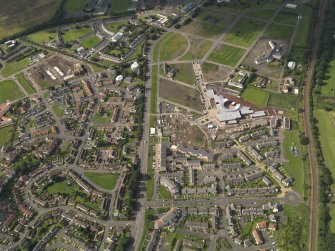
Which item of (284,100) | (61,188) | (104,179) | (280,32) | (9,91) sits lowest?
(61,188)

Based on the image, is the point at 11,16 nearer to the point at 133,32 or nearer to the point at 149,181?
the point at 133,32

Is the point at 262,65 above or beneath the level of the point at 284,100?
above

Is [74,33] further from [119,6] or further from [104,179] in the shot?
[104,179]

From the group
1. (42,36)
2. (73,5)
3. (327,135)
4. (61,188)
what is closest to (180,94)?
(327,135)

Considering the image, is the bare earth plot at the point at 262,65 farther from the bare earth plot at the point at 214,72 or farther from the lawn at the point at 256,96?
the lawn at the point at 256,96

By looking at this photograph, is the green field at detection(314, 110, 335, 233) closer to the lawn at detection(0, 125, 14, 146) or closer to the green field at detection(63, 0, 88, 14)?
the lawn at detection(0, 125, 14, 146)

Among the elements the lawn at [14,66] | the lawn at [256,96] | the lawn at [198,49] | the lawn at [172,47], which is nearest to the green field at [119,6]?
the lawn at [172,47]

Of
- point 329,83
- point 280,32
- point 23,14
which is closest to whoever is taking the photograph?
point 329,83
